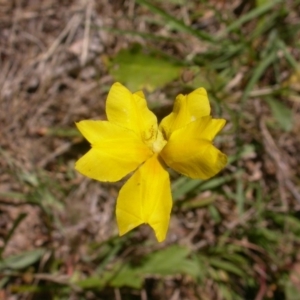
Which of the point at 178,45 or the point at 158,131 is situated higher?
the point at 158,131

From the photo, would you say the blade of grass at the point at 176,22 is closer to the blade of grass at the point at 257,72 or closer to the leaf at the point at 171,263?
the blade of grass at the point at 257,72

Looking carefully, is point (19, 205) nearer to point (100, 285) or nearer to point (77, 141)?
point (77, 141)

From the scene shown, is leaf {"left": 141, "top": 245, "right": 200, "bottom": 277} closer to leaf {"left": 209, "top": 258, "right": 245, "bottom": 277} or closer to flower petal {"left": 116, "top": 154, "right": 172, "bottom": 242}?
leaf {"left": 209, "top": 258, "right": 245, "bottom": 277}

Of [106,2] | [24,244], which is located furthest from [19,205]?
[106,2]

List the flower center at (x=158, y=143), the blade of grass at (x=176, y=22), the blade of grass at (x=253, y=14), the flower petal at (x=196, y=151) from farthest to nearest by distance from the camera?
1. the blade of grass at (x=253, y=14)
2. the blade of grass at (x=176, y=22)
3. the flower center at (x=158, y=143)
4. the flower petal at (x=196, y=151)

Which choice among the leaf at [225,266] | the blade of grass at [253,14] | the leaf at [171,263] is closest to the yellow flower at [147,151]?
the leaf at [171,263]

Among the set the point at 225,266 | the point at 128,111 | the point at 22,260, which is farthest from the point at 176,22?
the point at 22,260
